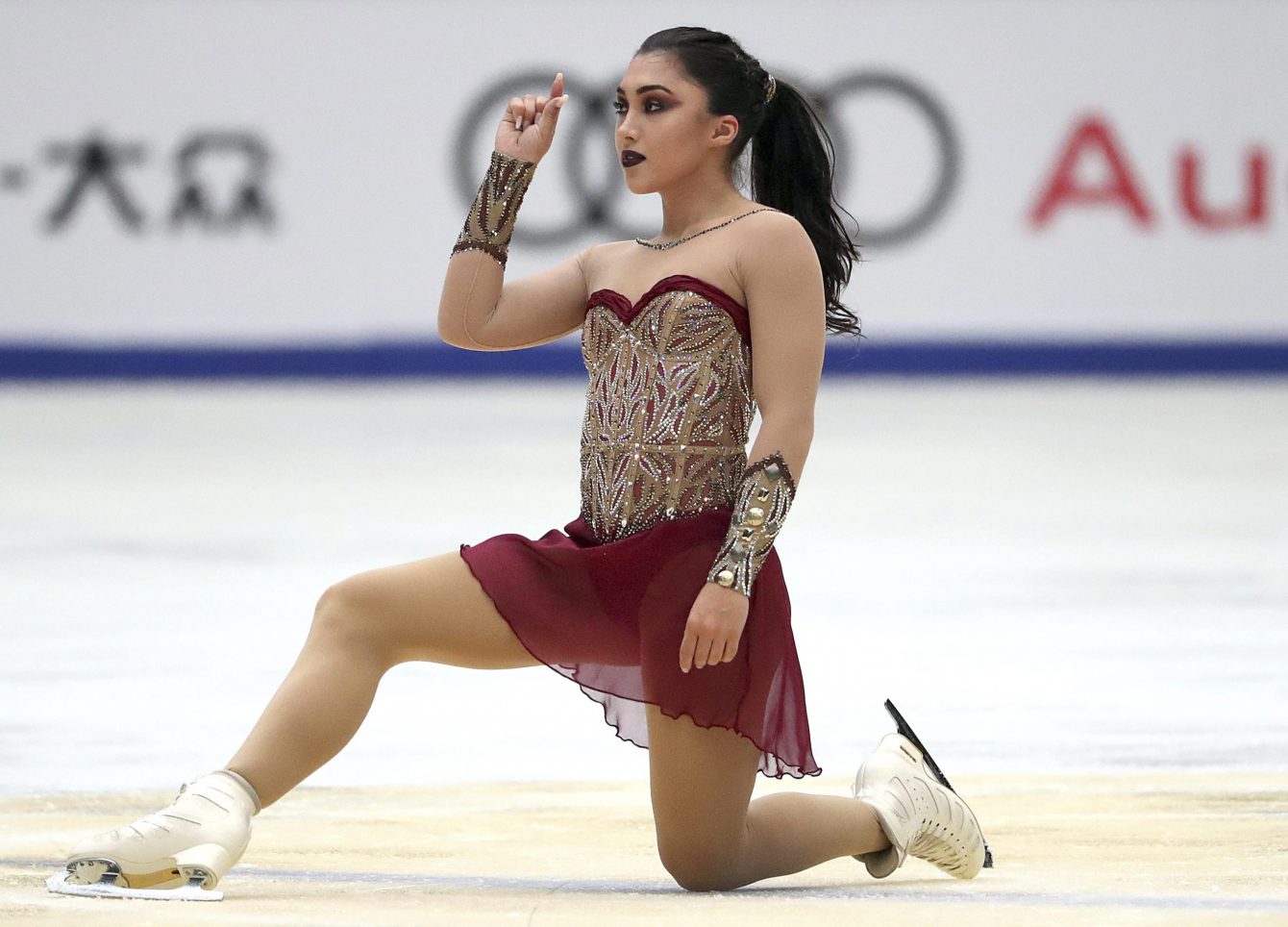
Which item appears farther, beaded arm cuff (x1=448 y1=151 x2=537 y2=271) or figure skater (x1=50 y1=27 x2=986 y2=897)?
beaded arm cuff (x1=448 y1=151 x2=537 y2=271)

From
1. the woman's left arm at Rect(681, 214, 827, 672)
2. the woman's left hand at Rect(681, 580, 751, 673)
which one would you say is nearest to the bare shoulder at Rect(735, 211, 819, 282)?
the woman's left arm at Rect(681, 214, 827, 672)

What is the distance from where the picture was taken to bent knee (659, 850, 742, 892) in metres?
2.43

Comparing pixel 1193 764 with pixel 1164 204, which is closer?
pixel 1193 764

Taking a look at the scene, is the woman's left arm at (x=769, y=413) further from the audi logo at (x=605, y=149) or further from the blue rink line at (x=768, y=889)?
the audi logo at (x=605, y=149)

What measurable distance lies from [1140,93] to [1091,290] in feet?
4.08

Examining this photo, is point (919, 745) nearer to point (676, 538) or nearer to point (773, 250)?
point (676, 538)

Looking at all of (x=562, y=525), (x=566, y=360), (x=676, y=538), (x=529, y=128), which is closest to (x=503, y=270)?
(x=529, y=128)

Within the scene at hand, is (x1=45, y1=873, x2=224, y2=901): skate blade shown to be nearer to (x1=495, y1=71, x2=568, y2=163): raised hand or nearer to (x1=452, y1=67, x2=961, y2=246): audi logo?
(x1=495, y1=71, x2=568, y2=163): raised hand

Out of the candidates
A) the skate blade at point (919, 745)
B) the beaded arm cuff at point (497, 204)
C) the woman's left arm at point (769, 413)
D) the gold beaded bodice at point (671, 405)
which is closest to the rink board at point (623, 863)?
the skate blade at point (919, 745)

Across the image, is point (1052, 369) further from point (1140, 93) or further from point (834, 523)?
point (834, 523)

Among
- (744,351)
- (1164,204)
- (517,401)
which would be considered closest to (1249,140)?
(1164,204)

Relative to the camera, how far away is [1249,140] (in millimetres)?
Answer: 12750

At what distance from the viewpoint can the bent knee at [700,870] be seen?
243 centimetres

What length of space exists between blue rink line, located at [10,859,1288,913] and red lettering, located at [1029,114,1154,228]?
416 inches
